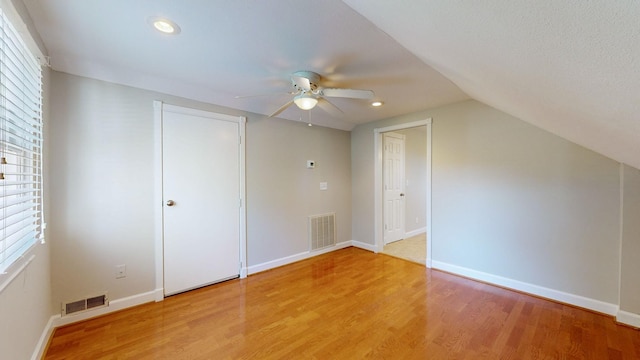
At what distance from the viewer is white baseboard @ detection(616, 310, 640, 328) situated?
2123 mm

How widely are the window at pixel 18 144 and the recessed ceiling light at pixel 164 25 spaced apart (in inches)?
25.4

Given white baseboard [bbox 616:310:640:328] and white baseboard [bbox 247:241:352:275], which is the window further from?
white baseboard [bbox 616:310:640:328]

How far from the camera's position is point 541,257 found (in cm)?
267

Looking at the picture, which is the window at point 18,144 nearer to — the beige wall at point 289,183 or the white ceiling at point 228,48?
the white ceiling at point 228,48

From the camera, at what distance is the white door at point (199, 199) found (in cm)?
270

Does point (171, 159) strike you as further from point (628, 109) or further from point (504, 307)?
point (504, 307)

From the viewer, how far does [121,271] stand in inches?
95.1

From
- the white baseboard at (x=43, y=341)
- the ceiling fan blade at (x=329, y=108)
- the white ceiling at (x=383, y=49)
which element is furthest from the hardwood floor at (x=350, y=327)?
the ceiling fan blade at (x=329, y=108)

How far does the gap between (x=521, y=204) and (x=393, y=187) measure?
2200 mm

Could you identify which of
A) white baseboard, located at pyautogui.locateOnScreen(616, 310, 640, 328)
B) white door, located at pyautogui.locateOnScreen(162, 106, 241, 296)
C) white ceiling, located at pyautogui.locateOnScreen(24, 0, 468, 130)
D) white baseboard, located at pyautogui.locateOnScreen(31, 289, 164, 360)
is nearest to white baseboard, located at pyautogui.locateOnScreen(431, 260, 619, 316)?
white baseboard, located at pyautogui.locateOnScreen(616, 310, 640, 328)

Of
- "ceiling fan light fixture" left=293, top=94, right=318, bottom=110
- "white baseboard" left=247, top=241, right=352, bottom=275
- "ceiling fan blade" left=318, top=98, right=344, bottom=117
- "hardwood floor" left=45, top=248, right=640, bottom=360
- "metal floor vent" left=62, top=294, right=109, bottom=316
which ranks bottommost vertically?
"hardwood floor" left=45, top=248, right=640, bottom=360

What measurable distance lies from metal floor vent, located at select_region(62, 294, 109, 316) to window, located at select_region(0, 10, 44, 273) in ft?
2.70

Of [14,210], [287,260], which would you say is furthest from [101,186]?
[287,260]

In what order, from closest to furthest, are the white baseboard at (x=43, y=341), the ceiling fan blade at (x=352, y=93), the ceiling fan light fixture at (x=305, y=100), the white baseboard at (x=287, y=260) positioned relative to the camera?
the white baseboard at (x=43, y=341), the ceiling fan blade at (x=352, y=93), the ceiling fan light fixture at (x=305, y=100), the white baseboard at (x=287, y=260)
